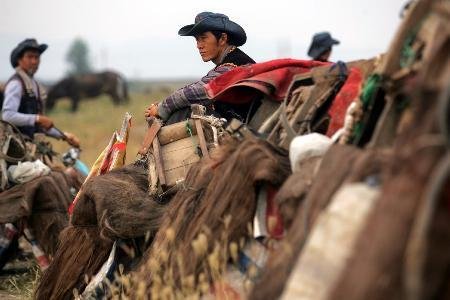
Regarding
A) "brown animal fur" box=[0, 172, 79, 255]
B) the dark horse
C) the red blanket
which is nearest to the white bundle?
"brown animal fur" box=[0, 172, 79, 255]

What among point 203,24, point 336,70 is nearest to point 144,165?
point 203,24

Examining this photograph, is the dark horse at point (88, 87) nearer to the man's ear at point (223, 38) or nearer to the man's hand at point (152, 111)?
the man's ear at point (223, 38)

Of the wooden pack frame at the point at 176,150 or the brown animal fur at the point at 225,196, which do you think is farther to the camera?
the wooden pack frame at the point at 176,150

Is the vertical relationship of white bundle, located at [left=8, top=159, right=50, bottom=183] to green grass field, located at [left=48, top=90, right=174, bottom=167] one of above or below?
above

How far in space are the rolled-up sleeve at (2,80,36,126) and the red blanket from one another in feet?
13.2

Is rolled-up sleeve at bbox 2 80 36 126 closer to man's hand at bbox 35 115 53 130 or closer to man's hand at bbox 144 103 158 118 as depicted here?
man's hand at bbox 35 115 53 130

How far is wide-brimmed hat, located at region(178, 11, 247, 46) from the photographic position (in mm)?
8031

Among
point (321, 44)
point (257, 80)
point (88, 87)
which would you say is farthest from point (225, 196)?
point (88, 87)

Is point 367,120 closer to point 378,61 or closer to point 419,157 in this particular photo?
point 378,61

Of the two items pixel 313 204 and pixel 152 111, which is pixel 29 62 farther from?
pixel 313 204

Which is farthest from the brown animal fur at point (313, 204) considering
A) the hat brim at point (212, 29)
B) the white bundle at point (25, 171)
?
the white bundle at point (25, 171)

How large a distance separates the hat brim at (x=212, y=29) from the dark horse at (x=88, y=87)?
57486mm

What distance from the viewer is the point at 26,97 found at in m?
11.1

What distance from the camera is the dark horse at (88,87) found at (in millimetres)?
65750
